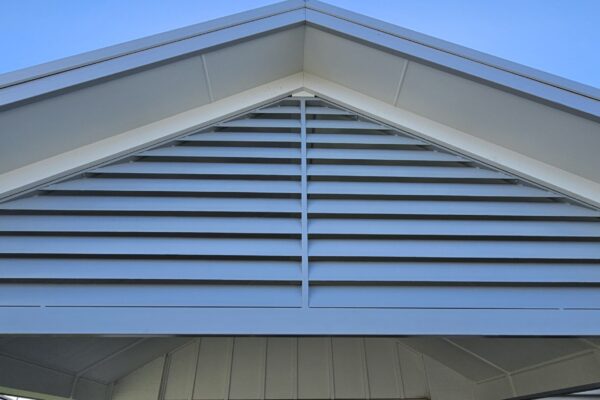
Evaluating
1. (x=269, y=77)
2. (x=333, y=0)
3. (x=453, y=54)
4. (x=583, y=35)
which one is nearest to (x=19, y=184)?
(x=269, y=77)

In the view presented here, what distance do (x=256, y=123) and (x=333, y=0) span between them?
150 cm

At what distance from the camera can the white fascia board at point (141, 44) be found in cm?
161

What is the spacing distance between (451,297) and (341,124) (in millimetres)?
1237

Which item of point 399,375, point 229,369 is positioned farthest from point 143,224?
point 399,375

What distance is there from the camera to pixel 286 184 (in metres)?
1.82

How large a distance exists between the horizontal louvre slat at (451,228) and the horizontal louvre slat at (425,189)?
17 cm

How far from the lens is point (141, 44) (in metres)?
1.85

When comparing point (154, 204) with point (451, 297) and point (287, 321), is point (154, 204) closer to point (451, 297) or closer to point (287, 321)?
point (287, 321)

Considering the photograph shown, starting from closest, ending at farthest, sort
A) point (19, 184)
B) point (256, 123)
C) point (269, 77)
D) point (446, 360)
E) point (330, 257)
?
point (330, 257)
point (19, 184)
point (256, 123)
point (269, 77)
point (446, 360)

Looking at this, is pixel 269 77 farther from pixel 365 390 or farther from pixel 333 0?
pixel 365 390

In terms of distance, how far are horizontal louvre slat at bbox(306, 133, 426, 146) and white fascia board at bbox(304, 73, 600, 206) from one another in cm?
8

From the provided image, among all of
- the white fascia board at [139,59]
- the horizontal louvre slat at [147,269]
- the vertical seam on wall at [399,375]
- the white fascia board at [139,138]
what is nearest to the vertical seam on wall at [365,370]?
the vertical seam on wall at [399,375]

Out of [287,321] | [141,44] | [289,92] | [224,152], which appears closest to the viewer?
[287,321]

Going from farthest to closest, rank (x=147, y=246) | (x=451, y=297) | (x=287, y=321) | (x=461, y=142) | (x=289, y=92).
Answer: (x=289, y=92)
(x=461, y=142)
(x=147, y=246)
(x=451, y=297)
(x=287, y=321)
